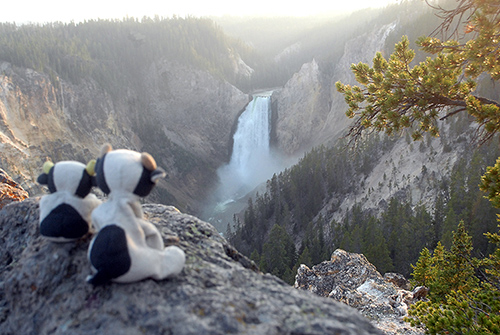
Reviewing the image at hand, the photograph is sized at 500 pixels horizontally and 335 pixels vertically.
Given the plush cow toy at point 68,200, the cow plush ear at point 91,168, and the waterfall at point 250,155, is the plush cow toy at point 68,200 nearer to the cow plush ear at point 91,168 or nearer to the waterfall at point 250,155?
the cow plush ear at point 91,168

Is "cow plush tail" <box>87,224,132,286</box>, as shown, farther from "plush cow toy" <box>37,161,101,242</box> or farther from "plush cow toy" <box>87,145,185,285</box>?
"plush cow toy" <box>37,161,101,242</box>

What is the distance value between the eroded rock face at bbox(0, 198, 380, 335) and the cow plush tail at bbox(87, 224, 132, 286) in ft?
0.41

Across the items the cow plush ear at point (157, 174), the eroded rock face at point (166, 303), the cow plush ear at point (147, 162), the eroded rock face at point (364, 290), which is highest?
the cow plush ear at point (147, 162)

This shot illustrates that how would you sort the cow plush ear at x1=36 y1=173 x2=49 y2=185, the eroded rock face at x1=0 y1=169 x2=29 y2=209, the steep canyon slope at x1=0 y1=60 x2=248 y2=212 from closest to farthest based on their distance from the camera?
the cow plush ear at x1=36 y1=173 x2=49 y2=185, the eroded rock face at x1=0 y1=169 x2=29 y2=209, the steep canyon slope at x1=0 y1=60 x2=248 y2=212

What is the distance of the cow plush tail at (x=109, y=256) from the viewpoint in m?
2.24

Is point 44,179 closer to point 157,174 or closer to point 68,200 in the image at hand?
point 68,200

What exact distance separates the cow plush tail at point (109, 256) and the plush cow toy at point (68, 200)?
0.45m

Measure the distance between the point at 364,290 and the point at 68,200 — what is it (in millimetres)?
7641

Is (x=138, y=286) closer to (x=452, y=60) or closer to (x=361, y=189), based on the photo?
(x=452, y=60)

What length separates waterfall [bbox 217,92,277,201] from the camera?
49188mm

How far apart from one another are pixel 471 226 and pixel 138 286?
60.7 feet

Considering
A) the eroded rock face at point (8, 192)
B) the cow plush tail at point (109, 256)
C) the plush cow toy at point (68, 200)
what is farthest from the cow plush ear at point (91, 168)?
the eroded rock face at point (8, 192)

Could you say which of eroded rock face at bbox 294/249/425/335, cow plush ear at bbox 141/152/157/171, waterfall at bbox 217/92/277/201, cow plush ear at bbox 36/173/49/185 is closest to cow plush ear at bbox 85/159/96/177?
cow plush ear at bbox 36/173/49/185

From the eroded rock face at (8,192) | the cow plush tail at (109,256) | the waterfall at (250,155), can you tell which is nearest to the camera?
the cow plush tail at (109,256)
